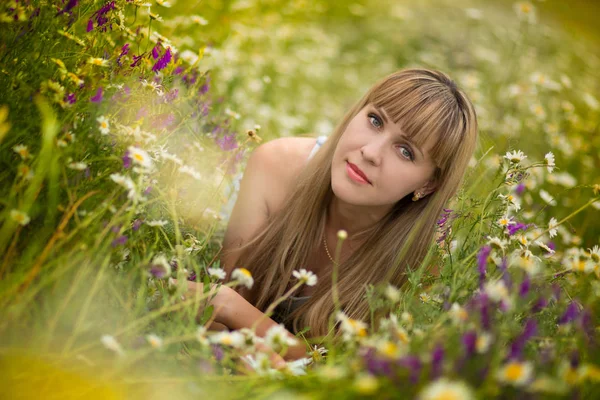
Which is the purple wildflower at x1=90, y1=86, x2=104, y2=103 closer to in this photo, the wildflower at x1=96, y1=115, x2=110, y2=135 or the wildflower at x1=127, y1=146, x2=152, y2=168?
the wildflower at x1=96, y1=115, x2=110, y2=135

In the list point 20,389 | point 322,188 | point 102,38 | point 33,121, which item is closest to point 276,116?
point 322,188

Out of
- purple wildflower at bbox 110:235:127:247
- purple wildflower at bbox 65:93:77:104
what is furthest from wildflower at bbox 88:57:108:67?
purple wildflower at bbox 110:235:127:247

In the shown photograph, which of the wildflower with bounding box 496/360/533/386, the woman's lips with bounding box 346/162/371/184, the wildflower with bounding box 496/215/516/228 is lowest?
the wildflower with bounding box 496/215/516/228

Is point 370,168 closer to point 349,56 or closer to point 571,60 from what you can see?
point 349,56

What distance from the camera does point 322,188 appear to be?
253 cm

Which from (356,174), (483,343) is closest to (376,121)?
(356,174)

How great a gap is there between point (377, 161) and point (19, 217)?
48.9 inches

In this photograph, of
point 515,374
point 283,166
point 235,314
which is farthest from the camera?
point 283,166

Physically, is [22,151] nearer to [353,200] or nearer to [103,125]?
[103,125]

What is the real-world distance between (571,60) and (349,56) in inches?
109

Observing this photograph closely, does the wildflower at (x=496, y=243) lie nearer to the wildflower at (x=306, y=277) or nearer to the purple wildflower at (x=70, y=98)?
the wildflower at (x=306, y=277)

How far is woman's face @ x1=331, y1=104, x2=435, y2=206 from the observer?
7.14ft

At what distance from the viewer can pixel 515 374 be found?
3.43 feet

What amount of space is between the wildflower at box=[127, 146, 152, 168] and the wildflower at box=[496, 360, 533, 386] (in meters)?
0.94
